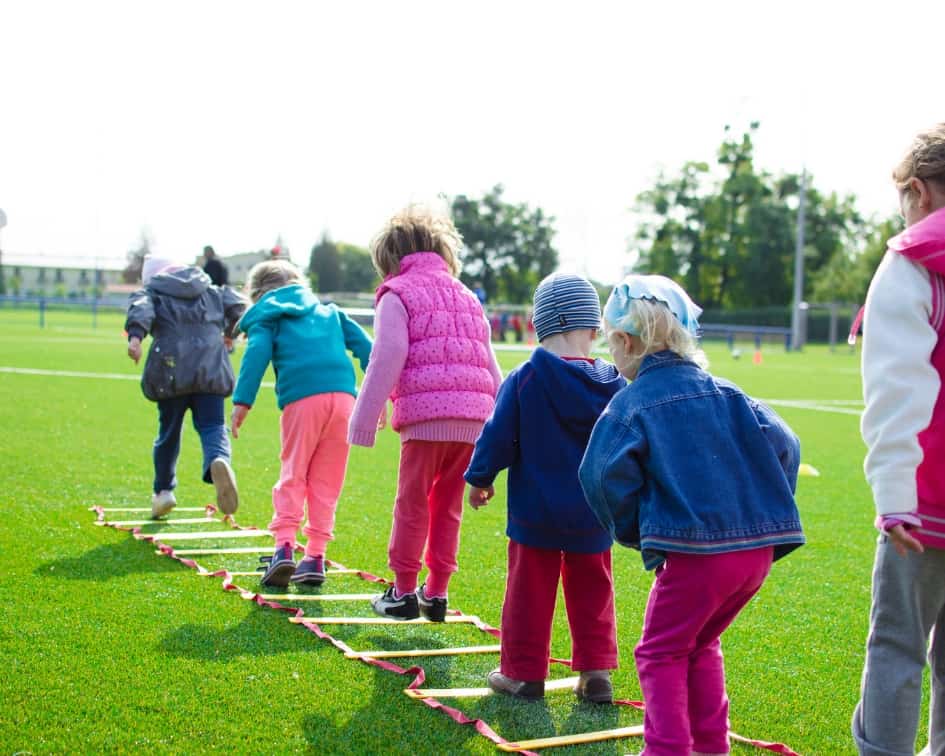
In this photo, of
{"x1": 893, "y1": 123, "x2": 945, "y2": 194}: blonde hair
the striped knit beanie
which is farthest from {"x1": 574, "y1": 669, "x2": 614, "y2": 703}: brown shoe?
{"x1": 893, "y1": 123, "x2": 945, "y2": 194}: blonde hair

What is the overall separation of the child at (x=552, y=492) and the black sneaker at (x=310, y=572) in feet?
5.63

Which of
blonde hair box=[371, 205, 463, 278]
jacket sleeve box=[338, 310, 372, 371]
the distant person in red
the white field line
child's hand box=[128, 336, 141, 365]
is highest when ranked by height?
the distant person in red

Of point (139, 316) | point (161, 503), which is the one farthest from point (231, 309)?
point (161, 503)

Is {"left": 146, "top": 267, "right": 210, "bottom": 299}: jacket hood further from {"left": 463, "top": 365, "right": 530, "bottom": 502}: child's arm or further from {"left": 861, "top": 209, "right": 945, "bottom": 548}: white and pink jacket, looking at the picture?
{"left": 861, "top": 209, "right": 945, "bottom": 548}: white and pink jacket

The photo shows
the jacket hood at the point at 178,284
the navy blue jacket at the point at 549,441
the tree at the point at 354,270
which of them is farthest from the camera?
the tree at the point at 354,270

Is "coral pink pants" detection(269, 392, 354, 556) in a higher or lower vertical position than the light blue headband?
lower

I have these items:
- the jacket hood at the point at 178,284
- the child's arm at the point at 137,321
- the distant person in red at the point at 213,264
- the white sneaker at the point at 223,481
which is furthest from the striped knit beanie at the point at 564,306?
the distant person in red at the point at 213,264

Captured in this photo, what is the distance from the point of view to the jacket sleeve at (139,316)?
6637 millimetres

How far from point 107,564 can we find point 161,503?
1.35 m

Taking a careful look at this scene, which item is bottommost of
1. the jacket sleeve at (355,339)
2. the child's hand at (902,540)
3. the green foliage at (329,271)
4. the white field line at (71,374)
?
the white field line at (71,374)

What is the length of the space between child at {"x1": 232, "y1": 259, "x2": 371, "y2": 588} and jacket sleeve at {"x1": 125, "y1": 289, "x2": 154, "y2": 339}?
1.39 meters

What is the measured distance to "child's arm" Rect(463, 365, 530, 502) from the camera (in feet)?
12.3

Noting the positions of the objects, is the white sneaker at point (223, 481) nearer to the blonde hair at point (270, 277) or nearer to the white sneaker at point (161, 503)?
the white sneaker at point (161, 503)

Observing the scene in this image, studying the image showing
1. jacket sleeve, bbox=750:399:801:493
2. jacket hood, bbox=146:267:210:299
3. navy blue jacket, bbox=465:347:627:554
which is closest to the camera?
jacket sleeve, bbox=750:399:801:493
